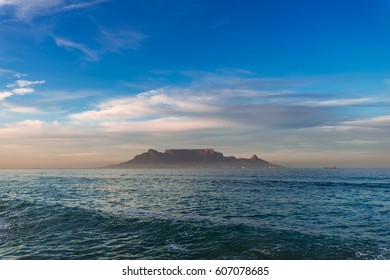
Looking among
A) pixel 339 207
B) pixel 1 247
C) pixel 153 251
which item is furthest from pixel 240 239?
pixel 339 207

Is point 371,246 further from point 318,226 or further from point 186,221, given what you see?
point 186,221

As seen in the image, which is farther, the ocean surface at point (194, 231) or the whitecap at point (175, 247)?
the whitecap at point (175, 247)

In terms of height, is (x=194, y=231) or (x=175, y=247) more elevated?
(x=194, y=231)

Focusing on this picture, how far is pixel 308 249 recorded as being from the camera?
688 inches

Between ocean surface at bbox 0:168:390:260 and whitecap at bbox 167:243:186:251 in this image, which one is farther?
whitecap at bbox 167:243:186:251

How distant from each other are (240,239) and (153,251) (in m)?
5.63

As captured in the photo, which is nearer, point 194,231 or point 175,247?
point 175,247

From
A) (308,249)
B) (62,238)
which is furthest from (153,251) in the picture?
(308,249)

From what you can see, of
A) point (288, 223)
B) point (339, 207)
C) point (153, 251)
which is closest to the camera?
point (153, 251)

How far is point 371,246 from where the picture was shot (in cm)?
1812

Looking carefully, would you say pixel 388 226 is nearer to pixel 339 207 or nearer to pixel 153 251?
pixel 339 207

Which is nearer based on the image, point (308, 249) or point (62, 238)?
point (308, 249)
